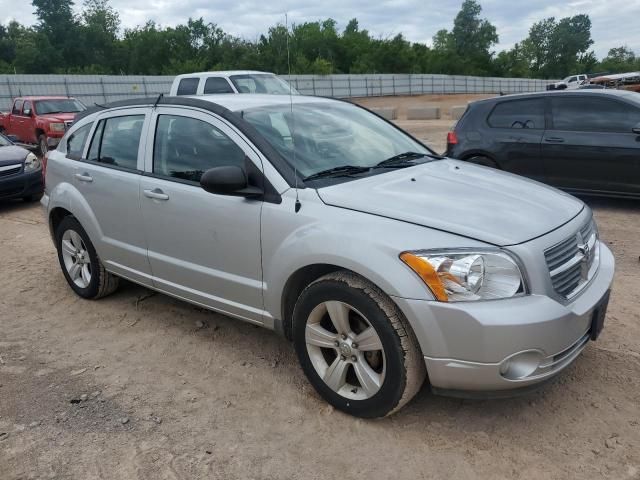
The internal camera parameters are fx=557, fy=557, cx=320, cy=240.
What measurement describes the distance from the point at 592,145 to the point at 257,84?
761 cm

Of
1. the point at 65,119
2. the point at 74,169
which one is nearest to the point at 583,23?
the point at 65,119

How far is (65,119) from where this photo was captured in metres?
14.8

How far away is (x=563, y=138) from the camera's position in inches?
284

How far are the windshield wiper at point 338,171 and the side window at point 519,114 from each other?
16.2 ft

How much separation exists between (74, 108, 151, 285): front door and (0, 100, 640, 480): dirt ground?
21.9 inches

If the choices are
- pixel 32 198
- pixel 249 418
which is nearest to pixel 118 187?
pixel 249 418

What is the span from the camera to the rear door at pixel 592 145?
6.79 meters

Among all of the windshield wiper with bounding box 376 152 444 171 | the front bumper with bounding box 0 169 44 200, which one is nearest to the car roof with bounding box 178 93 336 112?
the windshield wiper with bounding box 376 152 444 171

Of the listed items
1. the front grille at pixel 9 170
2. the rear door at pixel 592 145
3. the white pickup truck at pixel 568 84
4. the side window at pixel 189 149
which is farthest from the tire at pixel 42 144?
the white pickup truck at pixel 568 84

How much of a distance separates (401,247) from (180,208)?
1.65 metres

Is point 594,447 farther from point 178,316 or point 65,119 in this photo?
point 65,119

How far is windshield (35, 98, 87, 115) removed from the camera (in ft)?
51.3

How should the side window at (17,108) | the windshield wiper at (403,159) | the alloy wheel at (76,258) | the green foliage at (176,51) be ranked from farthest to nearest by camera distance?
the green foliage at (176,51) < the side window at (17,108) < the alloy wheel at (76,258) < the windshield wiper at (403,159)

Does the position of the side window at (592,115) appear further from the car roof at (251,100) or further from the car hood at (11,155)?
the car hood at (11,155)
